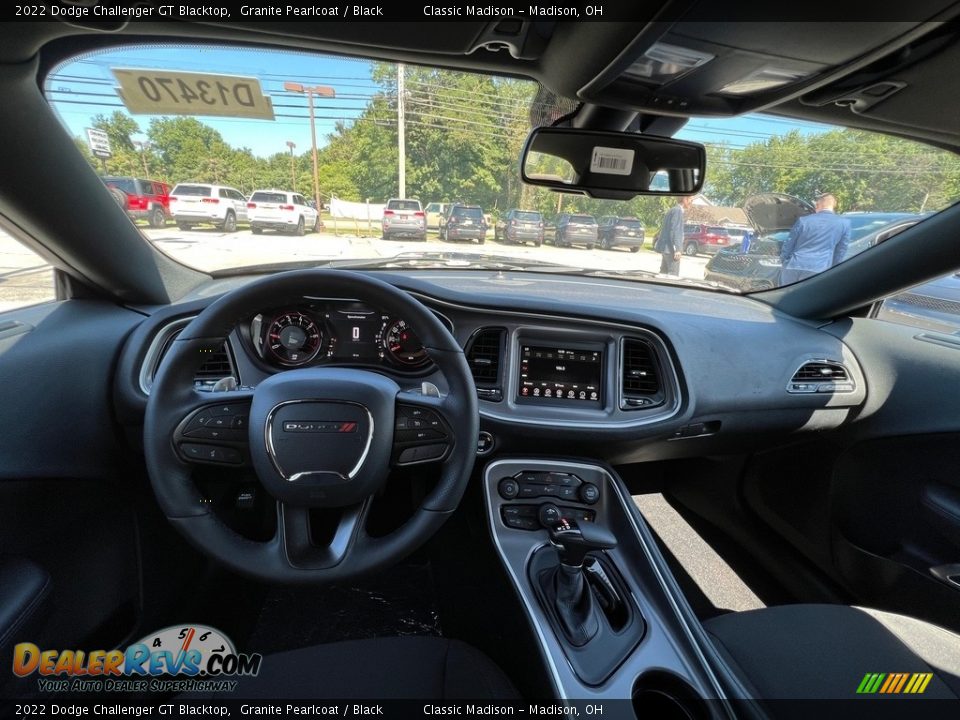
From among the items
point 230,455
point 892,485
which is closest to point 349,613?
point 230,455

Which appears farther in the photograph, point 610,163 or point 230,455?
point 610,163

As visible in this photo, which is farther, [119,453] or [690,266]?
[690,266]

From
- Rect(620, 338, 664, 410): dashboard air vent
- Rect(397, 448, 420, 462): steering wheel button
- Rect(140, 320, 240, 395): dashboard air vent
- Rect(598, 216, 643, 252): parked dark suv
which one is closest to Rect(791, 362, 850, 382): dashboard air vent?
Rect(620, 338, 664, 410): dashboard air vent

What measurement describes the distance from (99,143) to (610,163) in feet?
6.18

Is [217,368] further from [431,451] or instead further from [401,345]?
[431,451]

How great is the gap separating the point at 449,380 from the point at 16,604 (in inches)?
57.1

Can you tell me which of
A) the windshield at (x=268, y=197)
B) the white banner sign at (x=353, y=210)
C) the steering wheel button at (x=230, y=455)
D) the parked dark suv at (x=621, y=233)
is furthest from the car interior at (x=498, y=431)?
the windshield at (x=268, y=197)

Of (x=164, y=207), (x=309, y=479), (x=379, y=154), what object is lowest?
(x=309, y=479)

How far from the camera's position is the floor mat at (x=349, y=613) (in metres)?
2.12

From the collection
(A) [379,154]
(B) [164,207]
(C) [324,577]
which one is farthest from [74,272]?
(C) [324,577]

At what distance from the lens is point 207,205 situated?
2049 mm

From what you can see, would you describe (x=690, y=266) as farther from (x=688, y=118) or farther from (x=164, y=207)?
(x=164, y=207)

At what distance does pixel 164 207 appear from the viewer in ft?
6.54

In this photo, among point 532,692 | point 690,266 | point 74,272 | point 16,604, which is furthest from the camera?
point 690,266
